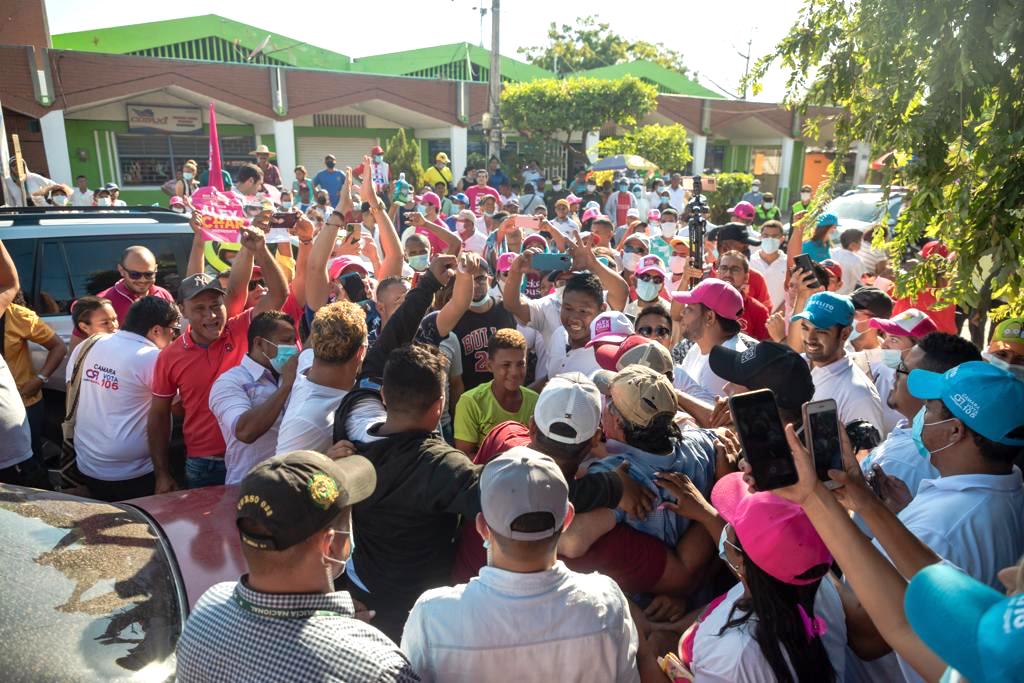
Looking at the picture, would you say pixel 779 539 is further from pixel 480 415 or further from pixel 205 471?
pixel 205 471

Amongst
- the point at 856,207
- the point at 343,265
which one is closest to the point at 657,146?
the point at 856,207

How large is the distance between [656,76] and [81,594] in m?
34.3

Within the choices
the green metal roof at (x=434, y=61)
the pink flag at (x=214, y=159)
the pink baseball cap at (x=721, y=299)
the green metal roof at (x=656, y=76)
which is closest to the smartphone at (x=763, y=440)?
the pink baseball cap at (x=721, y=299)

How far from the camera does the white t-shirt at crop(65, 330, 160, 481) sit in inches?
152

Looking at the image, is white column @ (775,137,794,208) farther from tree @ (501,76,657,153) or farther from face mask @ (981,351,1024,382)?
face mask @ (981,351,1024,382)

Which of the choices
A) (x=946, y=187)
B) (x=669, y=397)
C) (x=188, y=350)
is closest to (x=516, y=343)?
(x=669, y=397)

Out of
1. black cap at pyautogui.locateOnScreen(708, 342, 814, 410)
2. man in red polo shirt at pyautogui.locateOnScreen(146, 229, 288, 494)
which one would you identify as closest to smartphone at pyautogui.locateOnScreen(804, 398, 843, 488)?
black cap at pyautogui.locateOnScreen(708, 342, 814, 410)

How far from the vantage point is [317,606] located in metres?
1.66

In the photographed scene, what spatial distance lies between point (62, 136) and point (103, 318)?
19479 millimetres

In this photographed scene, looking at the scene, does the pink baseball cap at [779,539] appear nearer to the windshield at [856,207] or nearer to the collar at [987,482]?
the collar at [987,482]

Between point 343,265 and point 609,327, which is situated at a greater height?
point 343,265

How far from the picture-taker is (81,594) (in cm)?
211

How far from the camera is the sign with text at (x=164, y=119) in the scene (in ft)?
75.6

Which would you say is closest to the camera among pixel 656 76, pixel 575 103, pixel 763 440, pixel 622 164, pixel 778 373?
pixel 763 440
